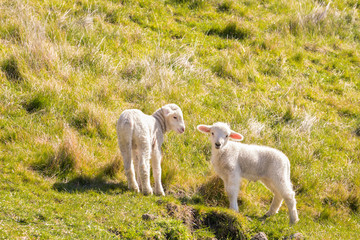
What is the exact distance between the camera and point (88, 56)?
11.0m

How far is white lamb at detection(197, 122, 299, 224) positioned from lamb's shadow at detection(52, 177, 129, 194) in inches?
61.3

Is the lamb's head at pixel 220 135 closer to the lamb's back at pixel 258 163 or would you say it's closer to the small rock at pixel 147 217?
the lamb's back at pixel 258 163

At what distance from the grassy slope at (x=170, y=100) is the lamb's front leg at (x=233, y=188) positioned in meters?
0.35

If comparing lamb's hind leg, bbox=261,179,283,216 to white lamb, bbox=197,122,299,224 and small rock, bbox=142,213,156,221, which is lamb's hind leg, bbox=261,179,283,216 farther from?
small rock, bbox=142,213,156,221

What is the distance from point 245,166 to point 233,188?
17.3 inches

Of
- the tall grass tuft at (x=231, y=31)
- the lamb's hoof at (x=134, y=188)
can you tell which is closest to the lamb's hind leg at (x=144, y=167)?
the lamb's hoof at (x=134, y=188)

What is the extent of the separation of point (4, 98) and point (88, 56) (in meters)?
2.55

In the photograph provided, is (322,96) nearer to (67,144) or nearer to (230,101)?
(230,101)

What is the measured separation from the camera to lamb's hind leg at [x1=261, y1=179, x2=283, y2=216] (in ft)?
26.6

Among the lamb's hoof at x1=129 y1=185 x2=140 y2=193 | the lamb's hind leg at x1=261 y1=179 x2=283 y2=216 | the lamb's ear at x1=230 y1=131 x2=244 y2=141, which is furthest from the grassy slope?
the lamb's ear at x1=230 y1=131 x2=244 y2=141

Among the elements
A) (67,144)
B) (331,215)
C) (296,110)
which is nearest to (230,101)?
(296,110)

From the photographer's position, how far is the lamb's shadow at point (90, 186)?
741 cm

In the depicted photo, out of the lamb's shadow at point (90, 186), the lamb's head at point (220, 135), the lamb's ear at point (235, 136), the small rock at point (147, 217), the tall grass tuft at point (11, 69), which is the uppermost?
the lamb's head at point (220, 135)

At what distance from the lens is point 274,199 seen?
8.27m
